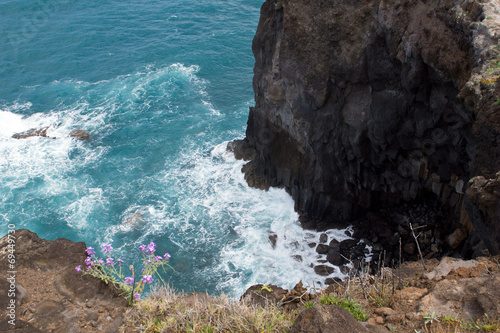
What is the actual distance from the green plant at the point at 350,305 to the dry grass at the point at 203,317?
869 mm

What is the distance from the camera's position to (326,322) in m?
7.13

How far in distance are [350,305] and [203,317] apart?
11.3 ft

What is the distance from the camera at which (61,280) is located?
32.1ft

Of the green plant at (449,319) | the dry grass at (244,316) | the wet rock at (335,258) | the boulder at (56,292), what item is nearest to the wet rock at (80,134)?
the wet rock at (335,258)

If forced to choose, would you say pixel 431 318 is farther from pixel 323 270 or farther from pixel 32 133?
pixel 32 133

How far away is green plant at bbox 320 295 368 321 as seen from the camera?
28.1 feet

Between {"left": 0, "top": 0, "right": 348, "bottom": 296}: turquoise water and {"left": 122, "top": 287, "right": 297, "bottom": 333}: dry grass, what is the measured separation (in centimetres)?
720

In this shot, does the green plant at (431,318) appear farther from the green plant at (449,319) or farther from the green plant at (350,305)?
the green plant at (350,305)

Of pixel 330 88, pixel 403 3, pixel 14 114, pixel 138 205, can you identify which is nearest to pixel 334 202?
pixel 330 88

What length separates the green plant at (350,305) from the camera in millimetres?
8570

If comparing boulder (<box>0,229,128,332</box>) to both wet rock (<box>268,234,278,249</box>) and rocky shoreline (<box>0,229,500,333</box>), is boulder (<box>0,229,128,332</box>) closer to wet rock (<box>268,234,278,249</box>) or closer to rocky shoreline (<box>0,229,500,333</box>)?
rocky shoreline (<box>0,229,500,333</box>)

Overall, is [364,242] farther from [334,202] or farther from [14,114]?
[14,114]

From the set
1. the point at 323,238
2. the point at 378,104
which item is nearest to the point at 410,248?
the point at 323,238

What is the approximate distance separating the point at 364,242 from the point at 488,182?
45.1 feet
